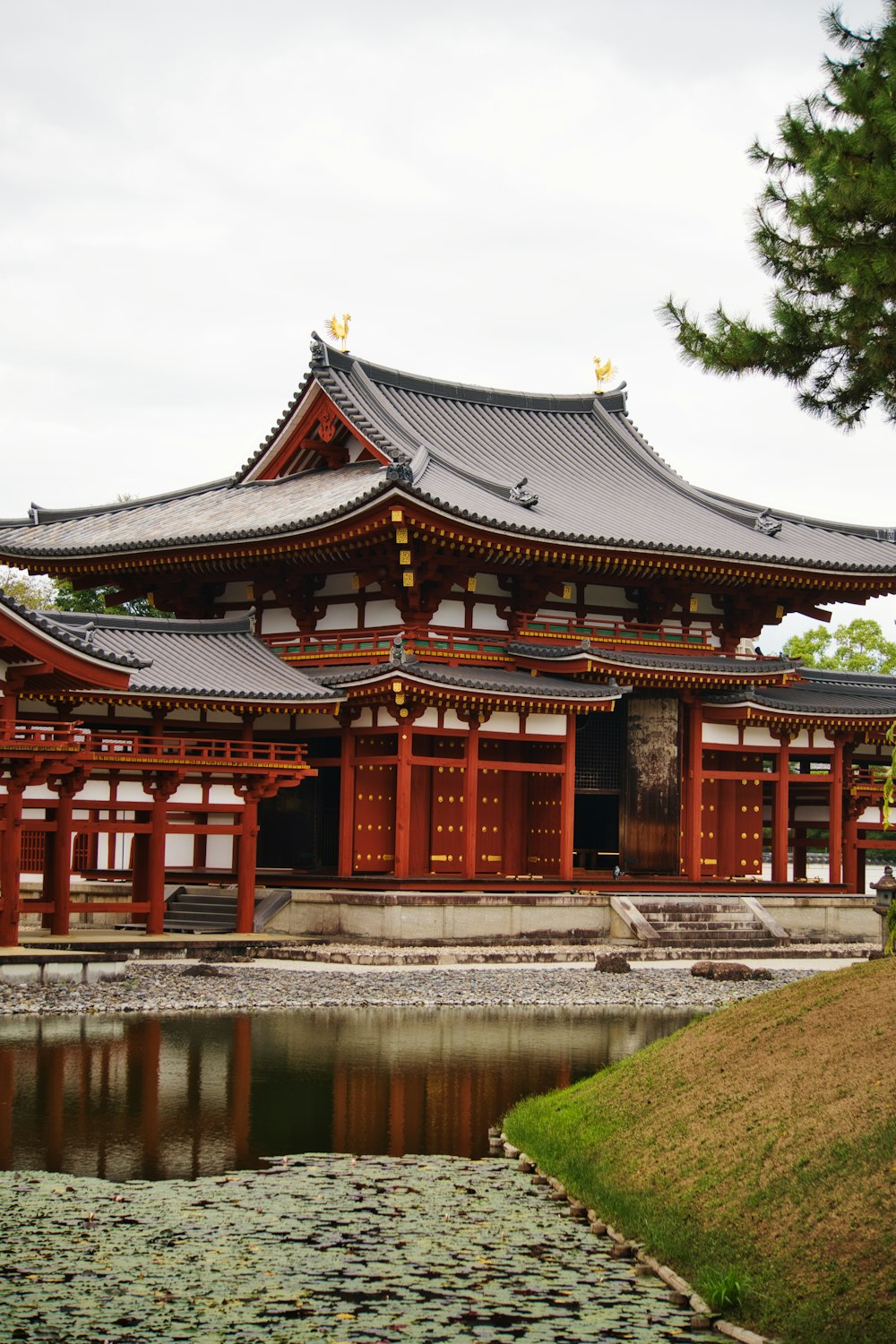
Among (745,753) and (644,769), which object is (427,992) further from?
(745,753)

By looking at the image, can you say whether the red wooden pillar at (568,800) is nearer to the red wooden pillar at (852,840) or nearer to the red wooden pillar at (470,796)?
the red wooden pillar at (470,796)

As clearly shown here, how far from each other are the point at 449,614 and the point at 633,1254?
86.5ft

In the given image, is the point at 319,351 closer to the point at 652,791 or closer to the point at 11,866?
the point at 652,791

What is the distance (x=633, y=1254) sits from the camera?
10.8 m

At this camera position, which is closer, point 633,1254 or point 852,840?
point 633,1254

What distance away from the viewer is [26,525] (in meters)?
42.3

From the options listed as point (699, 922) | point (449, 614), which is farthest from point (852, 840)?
point (449, 614)

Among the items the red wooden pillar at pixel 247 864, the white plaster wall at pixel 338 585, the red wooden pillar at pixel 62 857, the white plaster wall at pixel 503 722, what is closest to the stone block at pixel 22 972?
the red wooden pillar at pixel 62 857

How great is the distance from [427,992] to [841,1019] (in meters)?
12.6

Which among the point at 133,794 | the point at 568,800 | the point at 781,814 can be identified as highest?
the point at 568,800

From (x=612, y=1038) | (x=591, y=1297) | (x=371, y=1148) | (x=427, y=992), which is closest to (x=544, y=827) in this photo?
(x=427, y=992)

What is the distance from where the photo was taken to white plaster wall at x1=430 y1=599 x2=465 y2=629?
36406 mm

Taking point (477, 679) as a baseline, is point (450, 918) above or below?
below

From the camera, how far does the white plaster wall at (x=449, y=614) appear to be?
119ft
